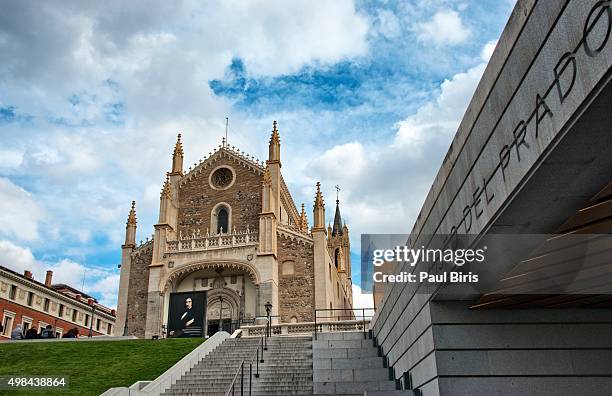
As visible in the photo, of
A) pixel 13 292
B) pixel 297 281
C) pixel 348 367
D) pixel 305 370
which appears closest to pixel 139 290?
pixel 297 281

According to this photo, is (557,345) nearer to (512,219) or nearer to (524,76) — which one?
(512,219)

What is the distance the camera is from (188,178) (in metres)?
40.4

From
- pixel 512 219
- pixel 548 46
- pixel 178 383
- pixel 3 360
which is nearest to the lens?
pixel 548 46

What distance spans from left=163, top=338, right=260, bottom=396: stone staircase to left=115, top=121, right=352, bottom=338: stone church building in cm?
1380

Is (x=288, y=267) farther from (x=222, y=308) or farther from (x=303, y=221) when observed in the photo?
(x=303, y=221)

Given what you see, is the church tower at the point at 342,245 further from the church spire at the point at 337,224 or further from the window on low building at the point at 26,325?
the window on low building at the point at 26,325

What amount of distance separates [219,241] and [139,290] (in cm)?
618

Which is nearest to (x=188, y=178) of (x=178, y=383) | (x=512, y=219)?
(x=178, y=383)

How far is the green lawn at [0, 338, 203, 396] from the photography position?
53.0 ft

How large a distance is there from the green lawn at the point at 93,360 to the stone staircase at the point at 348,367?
15.6 feet

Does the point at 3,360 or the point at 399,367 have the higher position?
the point at 3,360

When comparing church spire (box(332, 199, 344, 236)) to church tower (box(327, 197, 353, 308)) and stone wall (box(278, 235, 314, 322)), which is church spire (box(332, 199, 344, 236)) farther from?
stone wall (box(278, 235, 314, 322))

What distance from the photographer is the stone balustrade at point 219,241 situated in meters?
35.5

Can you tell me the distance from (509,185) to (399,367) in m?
7.61
